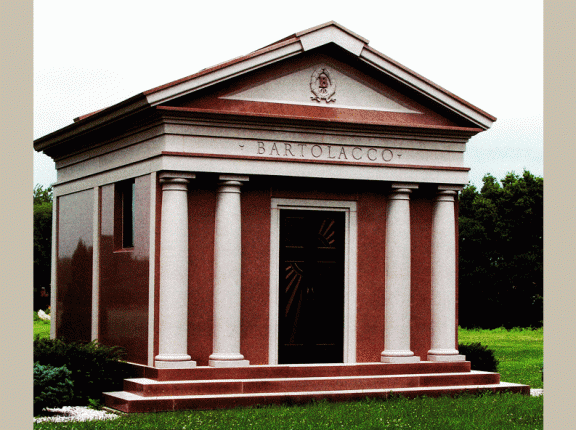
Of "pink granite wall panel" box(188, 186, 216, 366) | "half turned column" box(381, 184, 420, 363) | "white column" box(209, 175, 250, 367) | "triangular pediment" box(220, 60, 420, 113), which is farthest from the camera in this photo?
"half turned column" box(381, 184, 420, 363)

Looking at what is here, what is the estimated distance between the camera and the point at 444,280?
56.7 feet

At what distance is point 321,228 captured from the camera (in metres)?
16.9

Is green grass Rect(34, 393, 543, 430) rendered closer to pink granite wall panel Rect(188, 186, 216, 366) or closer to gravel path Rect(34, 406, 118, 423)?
gravel path Rect(34, 406, 118, 423)

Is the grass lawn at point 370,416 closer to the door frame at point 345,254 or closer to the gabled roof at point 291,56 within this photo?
the door frame at point 345,254

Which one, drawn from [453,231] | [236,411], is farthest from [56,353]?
[453,231]

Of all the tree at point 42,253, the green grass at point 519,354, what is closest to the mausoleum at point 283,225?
the green grass at point 519,354

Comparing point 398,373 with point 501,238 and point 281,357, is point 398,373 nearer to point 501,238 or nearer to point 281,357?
point 281,357

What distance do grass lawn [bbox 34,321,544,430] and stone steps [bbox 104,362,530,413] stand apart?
1.14ft

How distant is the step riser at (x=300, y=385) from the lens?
14586 millimetres

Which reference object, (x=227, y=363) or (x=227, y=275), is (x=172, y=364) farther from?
(x=227, y=275)

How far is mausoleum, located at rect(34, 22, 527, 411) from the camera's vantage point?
15.4 m

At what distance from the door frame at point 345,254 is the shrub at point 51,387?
385cm

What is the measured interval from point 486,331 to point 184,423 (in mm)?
37210

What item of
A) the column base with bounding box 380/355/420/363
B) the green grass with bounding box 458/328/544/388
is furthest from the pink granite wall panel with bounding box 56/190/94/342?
the green grass with bounding box 458/328/544/388
